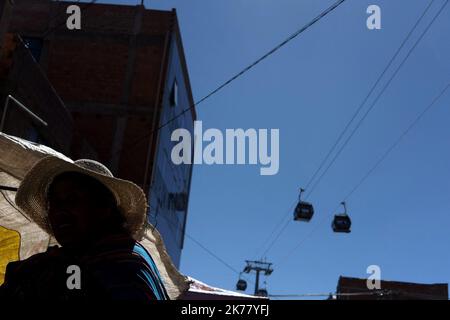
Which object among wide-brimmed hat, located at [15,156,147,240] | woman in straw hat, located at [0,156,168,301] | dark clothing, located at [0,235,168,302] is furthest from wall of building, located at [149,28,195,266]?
dark clothing, located at [0,235,168,302]

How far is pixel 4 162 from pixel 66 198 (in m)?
0.98

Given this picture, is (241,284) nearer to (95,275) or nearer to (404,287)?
(404,287)

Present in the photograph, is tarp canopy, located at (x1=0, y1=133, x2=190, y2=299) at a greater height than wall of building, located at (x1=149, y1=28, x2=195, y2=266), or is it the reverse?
wall of building, located at (x1=149, y1=28, x2=195, y2=266)

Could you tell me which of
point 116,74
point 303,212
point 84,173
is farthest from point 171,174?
point 84,173

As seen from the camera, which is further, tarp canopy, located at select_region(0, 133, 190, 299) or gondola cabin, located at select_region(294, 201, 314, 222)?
gondola cabin, located at select_region(294, 201, 314, 222)

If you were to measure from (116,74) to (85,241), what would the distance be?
20.9 m

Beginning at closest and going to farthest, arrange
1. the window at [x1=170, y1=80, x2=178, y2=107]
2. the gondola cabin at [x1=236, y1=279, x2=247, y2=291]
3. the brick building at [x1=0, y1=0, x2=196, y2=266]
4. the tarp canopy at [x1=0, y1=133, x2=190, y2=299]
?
the tarp canopy at [x1=0, y1=133, x2=190, y2=299], the brick building at [x1=0, y1=0, x2=196, y2=266], the window at [x1=170, y1=80, x2=178, y2=107], the gondola cabin at [x1=236, y1=279, x2=247, y2=291]

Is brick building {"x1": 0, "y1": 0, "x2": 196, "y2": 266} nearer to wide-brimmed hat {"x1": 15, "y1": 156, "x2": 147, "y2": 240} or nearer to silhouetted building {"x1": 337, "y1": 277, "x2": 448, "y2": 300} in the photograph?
silhouetted building {"x1": 337, "y1": 277, "x2": 448, "y2": 300}

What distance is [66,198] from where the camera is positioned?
180cm

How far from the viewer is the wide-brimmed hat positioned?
191 centimetres

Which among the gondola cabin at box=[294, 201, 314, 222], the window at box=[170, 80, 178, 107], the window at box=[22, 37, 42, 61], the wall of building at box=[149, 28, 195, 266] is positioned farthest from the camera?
the gondola cabin at box=[294, 201, 314, 222]

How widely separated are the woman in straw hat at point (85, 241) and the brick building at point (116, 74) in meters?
18.2

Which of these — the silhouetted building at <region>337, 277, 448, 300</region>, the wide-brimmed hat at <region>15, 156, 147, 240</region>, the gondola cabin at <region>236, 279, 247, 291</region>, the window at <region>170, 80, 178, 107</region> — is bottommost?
the wide-brimmed hat at <region>15, 156, 147, 240</region>

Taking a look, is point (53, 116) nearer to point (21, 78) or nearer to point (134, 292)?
point (21, 78)
